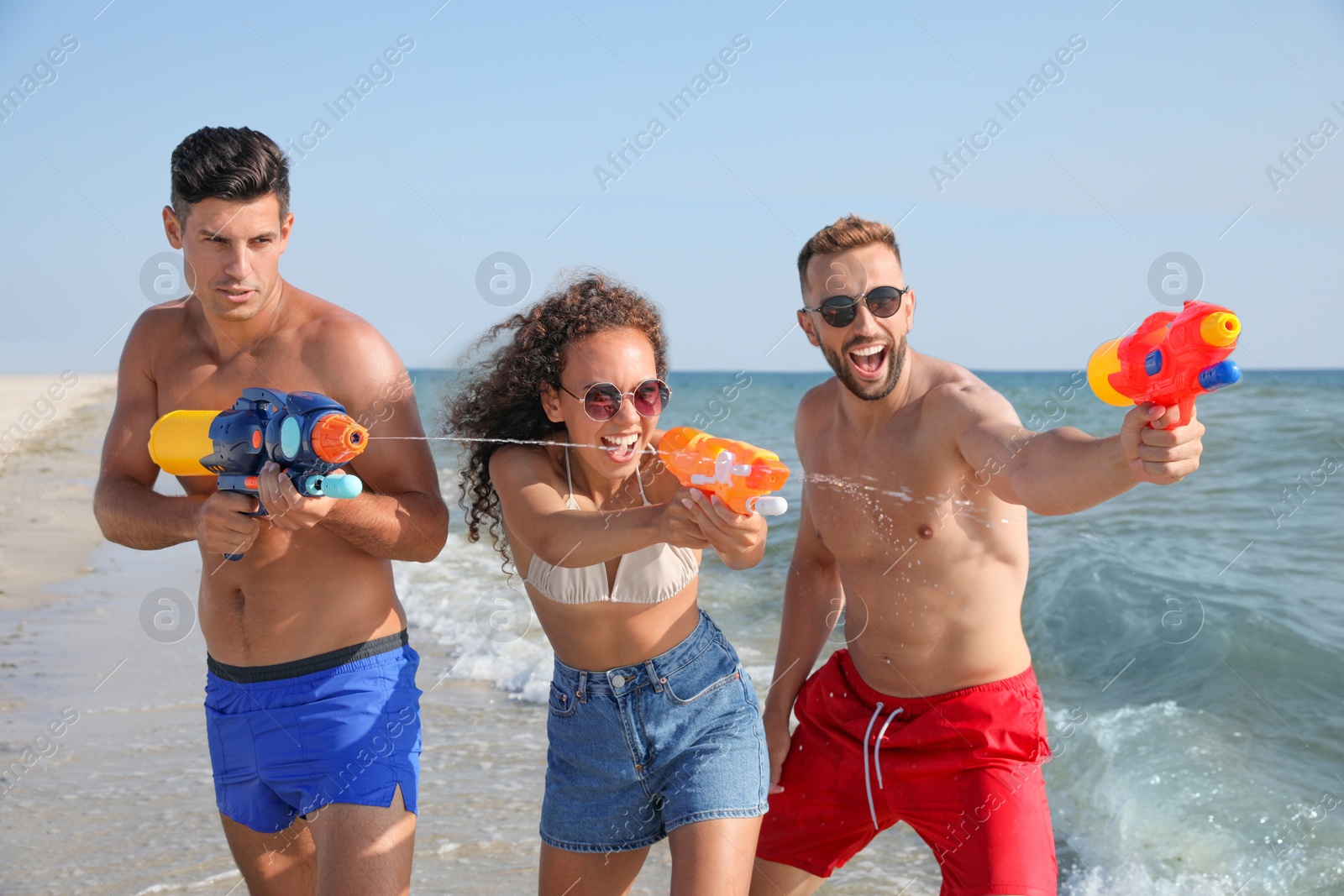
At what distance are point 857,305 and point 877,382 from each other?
0.29 metres

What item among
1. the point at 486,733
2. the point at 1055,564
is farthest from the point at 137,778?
the point at 1055,564

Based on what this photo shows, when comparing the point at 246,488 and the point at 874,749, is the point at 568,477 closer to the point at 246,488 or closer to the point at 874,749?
the point at 246,488

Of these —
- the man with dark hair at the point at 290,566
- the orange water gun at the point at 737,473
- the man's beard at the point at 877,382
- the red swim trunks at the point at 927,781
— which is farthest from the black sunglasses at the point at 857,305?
the man with dark hair at the point at 290,566

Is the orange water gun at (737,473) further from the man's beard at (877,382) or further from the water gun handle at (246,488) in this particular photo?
the water gun handle at (246,488)

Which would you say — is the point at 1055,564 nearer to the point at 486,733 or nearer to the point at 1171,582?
the point at 1171,582

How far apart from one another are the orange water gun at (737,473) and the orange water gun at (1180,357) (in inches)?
32.5

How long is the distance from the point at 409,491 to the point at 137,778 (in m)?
3.43

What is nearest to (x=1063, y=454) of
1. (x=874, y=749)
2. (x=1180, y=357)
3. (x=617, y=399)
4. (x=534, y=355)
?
(x=1180, y=357)

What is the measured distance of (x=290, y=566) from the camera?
3.36 m

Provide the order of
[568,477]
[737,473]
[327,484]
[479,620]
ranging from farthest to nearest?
1. [479,620]
2. [568,477]
3. [327,484]
4. [737,473]

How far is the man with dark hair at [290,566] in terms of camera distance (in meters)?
3.23

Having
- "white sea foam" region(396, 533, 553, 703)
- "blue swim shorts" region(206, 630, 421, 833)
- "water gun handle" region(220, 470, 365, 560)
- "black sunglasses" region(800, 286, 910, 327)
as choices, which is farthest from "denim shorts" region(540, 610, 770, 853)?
"white sea foam" region(396, 533, 553, 703)

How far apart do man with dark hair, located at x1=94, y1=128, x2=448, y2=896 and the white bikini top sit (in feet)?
1.42

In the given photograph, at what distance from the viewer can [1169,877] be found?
5172 mm
